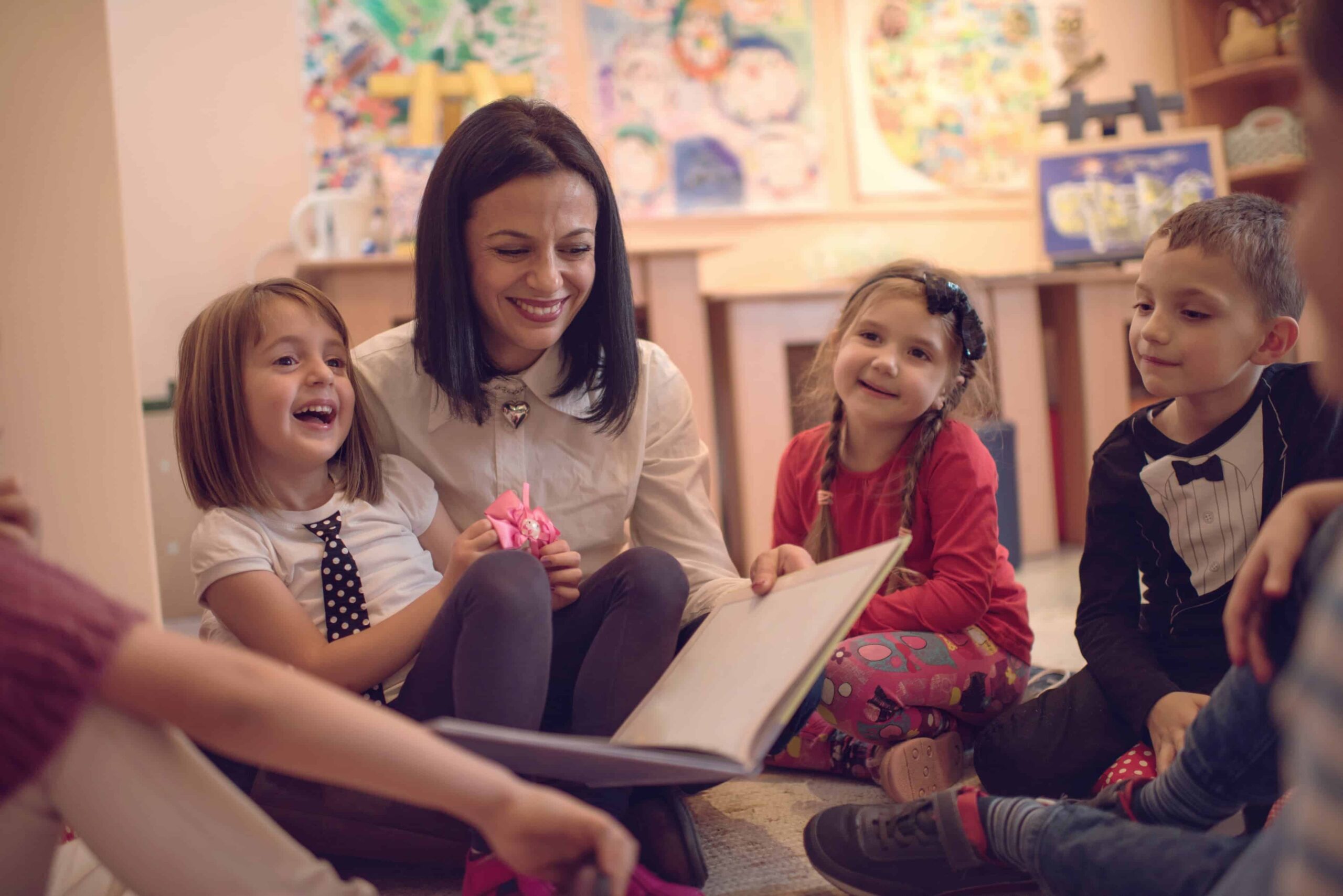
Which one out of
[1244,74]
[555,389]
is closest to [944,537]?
[555,389]

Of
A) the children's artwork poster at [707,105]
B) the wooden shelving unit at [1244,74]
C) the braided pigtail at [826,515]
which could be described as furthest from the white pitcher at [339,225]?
the wooden shelving unit at [1244,74]

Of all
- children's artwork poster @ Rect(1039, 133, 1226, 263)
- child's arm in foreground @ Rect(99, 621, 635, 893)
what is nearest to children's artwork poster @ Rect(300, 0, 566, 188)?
children's artwork poster @ Rect(1039, 133, 1226, 263)

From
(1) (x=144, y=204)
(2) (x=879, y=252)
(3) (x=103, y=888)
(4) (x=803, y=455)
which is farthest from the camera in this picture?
(2) (x=879, y=252)

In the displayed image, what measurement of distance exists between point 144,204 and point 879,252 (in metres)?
2.09

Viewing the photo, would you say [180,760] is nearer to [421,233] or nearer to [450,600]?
[450,600]

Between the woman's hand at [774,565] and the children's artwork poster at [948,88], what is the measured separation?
2563 millimetres

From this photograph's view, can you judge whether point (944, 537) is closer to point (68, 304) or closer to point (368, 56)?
point (68, 304)

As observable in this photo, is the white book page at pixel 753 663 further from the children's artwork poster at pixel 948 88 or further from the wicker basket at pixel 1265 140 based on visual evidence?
the wicker basket at pixel 1265 140

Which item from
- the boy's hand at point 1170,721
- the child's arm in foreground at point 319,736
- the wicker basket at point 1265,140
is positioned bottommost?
the boy's hand at point 1170,721

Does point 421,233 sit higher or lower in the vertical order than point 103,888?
higher

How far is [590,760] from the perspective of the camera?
64 centimetres

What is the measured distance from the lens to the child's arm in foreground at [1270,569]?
679 mm

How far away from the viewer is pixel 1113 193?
2781mm

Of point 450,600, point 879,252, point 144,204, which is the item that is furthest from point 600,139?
point 450,600
